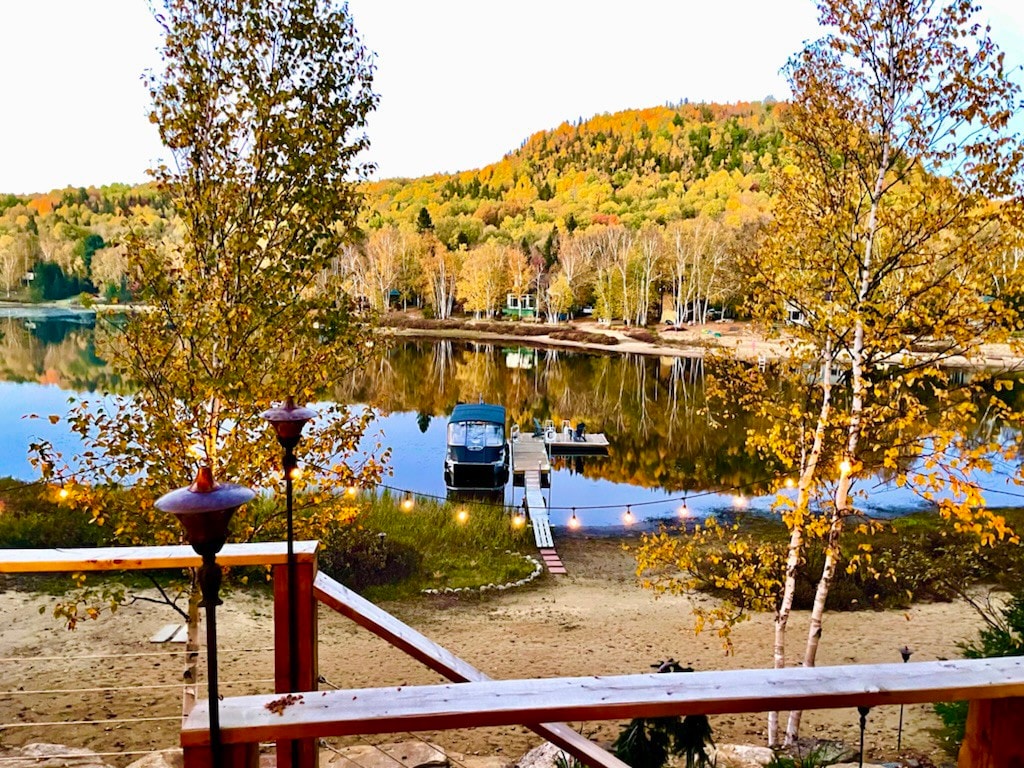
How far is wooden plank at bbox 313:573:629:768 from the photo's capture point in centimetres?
194

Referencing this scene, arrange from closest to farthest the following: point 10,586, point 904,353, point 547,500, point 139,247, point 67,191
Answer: point 139,247 < point 904,353 < point 10,586 < point 547,500 < point 67,191

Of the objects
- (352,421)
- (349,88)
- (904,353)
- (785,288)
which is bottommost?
(352,421)

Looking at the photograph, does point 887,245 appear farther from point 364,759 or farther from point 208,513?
point 208,513

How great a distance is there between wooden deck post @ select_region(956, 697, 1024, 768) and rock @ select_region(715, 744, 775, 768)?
3630mm

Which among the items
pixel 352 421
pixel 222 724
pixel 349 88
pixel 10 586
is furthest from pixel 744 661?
pixel 10 586

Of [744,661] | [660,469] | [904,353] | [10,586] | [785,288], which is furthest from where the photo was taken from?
[660,469]

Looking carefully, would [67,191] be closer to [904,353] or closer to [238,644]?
[238,644]

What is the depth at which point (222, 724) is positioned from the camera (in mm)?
1373

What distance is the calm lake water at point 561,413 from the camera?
2089cm

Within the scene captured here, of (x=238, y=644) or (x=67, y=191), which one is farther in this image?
(x=67, y=191)

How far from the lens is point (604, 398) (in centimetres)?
3797

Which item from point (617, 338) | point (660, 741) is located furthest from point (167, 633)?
point (617, 338)

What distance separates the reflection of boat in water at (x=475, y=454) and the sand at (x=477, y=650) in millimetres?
7674

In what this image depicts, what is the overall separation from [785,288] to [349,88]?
447 cm
